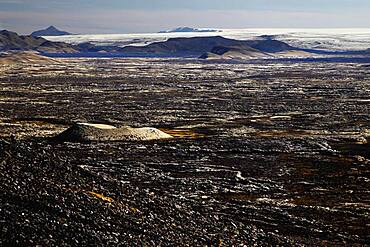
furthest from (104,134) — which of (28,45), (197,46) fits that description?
(197,46)

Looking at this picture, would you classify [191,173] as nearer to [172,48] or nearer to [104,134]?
[104,134]

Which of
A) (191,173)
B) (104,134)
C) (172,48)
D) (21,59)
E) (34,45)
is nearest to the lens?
(191,173)

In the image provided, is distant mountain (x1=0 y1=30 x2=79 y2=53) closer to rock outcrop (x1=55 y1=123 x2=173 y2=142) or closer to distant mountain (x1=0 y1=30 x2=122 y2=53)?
distant mountain (x1=0 y1=30 x2=122 y2=53)

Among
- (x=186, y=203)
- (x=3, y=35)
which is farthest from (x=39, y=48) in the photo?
Answer: (x=186, y=203)

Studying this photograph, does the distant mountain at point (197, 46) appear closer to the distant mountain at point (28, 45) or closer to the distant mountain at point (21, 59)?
the distant mountain at point (28, 45)

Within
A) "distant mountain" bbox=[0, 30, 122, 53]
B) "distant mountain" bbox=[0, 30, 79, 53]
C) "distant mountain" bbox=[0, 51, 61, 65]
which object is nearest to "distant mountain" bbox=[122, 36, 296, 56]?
"distant mountain" bbox=[0, 30, 122, 53]

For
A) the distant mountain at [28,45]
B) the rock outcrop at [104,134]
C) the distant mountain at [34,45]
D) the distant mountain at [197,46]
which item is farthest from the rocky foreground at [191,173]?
the distant mountain at [34,45]
